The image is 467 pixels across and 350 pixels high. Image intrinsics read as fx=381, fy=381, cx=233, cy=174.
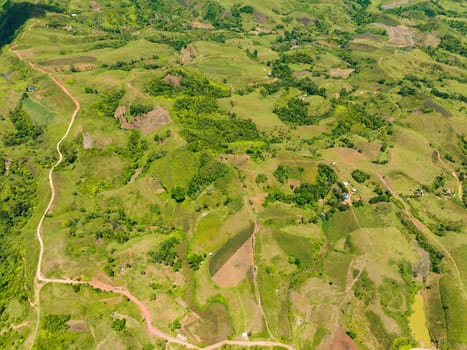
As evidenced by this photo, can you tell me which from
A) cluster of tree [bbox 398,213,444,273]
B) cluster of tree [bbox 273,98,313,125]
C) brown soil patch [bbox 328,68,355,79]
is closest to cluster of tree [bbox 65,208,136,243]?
cluster of tree [bbox 398,213,444,273]

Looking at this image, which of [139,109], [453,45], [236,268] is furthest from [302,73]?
[236,268]

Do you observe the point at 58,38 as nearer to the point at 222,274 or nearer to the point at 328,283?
the point at 222,274

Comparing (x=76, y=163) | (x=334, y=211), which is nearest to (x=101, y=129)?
(x=76, y=163)

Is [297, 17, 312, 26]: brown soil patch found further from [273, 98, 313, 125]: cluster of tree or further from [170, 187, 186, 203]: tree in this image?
[170, 187, 186, 203]: tree

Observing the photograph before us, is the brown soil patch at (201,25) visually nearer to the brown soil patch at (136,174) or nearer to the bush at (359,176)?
the brown soil patch at (136,174)

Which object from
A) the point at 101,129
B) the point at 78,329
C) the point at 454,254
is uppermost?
the point at 101,129

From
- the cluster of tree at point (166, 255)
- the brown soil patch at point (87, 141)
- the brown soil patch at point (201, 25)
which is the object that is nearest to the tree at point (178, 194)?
the cluster of tree at point (166, 255)
